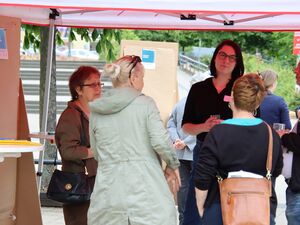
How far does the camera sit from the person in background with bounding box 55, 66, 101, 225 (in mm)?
5121

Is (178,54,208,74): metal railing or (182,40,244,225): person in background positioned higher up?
(182,40,244,225): person in background

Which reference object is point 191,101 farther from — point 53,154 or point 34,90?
point 34,90

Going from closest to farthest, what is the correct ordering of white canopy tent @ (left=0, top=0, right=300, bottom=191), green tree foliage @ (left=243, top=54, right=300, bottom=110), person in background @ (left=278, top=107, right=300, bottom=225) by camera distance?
1. person in background @ (left=278, top=107, right=300, bottom=225)
2. white canopy tent @ (left=0, top=0, right=300, bottom=191)
3. green tree foliage @ (left=243, top=54, right=300, bottom=110)

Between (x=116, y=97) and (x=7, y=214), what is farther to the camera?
(x=7, y=214)

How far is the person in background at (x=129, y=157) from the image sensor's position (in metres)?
4.17

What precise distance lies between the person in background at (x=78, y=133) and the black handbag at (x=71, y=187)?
51 millimetres

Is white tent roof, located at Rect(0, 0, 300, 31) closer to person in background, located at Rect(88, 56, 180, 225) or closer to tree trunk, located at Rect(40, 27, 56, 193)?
person in background, located at Rect(88, 56, 180, 225)

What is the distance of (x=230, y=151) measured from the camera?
3990 mm

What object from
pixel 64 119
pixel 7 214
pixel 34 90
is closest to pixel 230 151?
pixel 64 119

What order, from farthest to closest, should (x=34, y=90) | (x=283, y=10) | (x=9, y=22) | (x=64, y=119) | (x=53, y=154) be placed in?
(x=34, y=90) < (x=53, y=154) < (x=9, y=22) < (x=64, y=119) < (x=283, y=10)

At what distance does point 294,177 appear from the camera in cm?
461

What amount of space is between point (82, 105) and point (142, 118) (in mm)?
1278

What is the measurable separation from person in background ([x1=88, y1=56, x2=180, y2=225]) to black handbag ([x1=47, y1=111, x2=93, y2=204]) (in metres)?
0.82

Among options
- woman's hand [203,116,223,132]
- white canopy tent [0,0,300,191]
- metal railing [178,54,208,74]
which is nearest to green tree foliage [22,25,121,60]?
white canopy tent [0,0,300,191]
